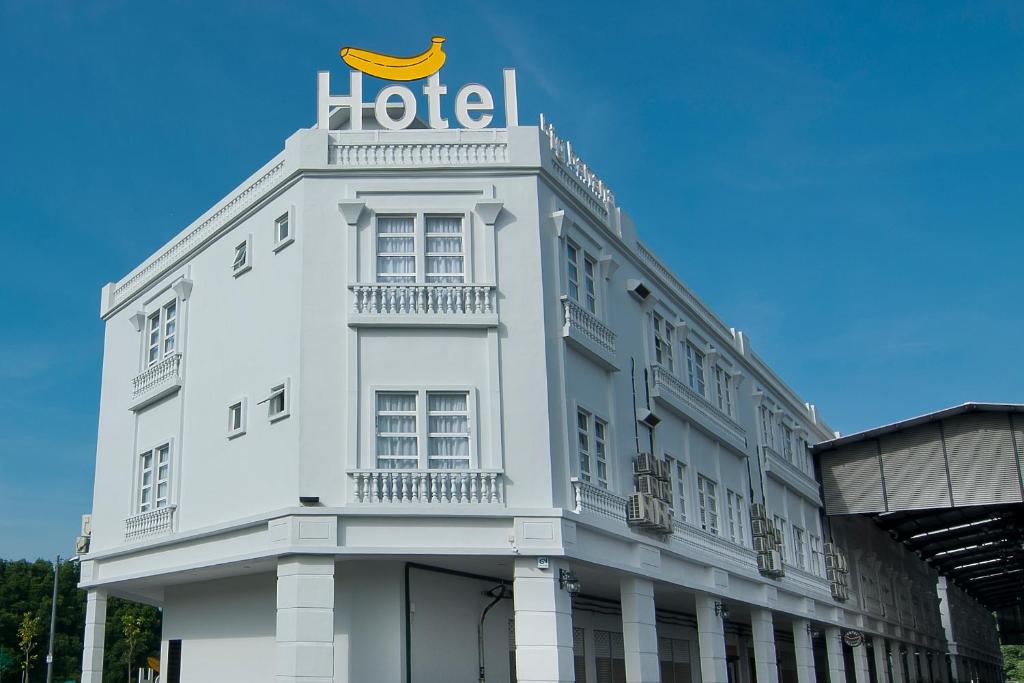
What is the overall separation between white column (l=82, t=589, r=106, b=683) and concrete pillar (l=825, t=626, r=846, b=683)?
78.9 feet

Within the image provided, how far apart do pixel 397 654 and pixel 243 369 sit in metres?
6.43

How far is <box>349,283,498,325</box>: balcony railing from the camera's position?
60.7ft

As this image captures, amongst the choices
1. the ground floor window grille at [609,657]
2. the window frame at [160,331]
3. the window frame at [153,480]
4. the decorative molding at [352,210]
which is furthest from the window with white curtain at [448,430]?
the ground floor window grille at [609,657]

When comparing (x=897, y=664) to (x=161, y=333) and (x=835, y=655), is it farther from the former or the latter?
(x=161, y=333)

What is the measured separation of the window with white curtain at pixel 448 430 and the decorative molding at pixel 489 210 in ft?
11.3

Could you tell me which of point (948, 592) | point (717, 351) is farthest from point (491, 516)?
point (948, 592)

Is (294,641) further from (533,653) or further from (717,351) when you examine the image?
(717,351)

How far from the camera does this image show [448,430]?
18.3 meters

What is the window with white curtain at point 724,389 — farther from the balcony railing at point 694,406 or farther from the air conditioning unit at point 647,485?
the air conditioning unit at point 647,485

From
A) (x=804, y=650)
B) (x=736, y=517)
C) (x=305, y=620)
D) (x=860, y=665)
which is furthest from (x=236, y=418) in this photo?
(x=860, y=665)

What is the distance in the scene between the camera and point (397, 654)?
18266 mm

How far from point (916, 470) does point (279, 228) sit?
85.1ft

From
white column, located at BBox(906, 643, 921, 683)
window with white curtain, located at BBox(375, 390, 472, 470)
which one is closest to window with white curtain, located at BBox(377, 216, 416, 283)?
window with white curtain, located at BBox(375, 390, 472, 470)

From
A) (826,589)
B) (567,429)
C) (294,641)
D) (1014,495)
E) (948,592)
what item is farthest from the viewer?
(948,592)
